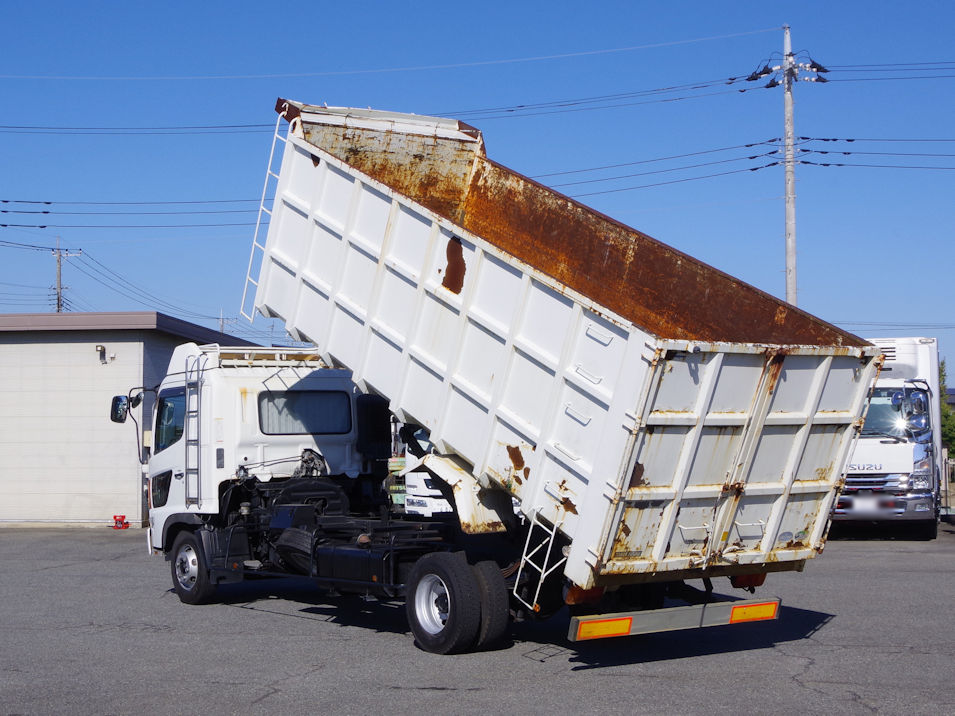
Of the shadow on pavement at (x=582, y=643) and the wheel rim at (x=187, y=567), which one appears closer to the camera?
the shadow on pavement at (x=582, y=643)

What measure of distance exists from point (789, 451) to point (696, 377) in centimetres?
126

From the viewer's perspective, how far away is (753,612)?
27.1 feet

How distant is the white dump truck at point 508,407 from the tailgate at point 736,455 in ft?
0.05

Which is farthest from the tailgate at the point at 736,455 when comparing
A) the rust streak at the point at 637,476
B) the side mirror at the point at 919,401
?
the side mirror at the point at 919,401

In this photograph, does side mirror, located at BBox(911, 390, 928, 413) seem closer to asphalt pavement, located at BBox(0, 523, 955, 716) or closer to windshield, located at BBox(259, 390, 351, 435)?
asphalt pavement, located at BBox(0, 523, 955, 716)

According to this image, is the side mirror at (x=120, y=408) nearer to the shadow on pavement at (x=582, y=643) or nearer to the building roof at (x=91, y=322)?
the shadow on pavement at (x=582, y=643)

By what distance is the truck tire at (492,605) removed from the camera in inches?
317

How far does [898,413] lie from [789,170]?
10.5 meters

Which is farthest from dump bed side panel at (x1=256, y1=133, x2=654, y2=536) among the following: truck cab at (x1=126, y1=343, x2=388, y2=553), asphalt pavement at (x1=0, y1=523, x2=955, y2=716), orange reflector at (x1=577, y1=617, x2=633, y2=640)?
truck cab at (x1=126, y1=343, x2=388, y2=553)

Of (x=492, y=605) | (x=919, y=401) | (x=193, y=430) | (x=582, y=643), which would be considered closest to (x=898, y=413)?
(x=919, y=401)

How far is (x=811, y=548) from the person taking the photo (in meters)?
8.27

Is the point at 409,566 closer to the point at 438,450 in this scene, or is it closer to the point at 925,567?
the point at 438,450

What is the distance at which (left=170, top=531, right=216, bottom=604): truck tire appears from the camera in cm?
1121

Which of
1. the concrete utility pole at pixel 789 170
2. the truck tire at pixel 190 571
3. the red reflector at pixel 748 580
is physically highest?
the concrete utility pole at pixel 789 170
